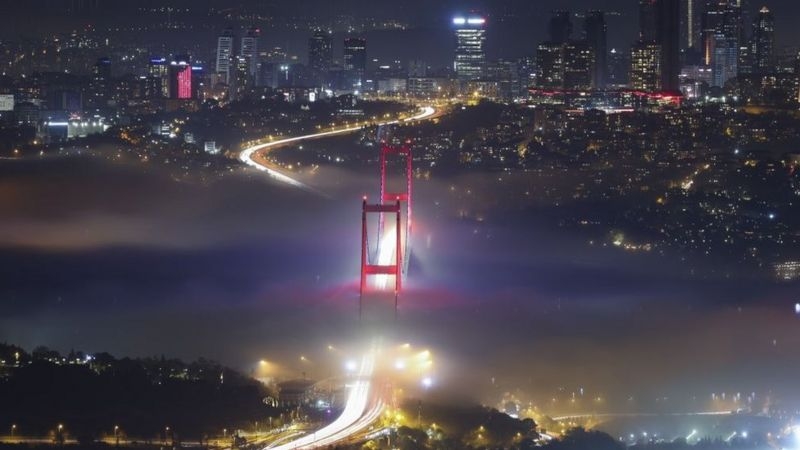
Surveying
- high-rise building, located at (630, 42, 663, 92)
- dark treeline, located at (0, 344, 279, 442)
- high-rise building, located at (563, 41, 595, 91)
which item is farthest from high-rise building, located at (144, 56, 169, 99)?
dark treeline, located at (0, 344, 279, 442)

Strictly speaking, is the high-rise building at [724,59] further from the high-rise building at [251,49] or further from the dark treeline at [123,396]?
the dark treeline at [123,396]

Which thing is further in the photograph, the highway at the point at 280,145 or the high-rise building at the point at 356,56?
the high-rise building at the point at 356,56

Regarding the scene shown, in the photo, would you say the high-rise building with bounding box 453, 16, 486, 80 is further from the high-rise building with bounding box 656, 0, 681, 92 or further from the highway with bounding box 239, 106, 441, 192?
the highway with bounding box 239, 106, 441, 192

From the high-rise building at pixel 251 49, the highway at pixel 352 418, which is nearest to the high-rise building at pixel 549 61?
the high-rise building at pixel 251 49

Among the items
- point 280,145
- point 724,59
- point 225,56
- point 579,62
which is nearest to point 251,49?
point 225,56

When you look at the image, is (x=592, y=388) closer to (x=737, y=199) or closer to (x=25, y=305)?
(x=25, y=305)

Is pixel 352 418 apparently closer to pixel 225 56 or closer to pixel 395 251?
pixel 395 251
